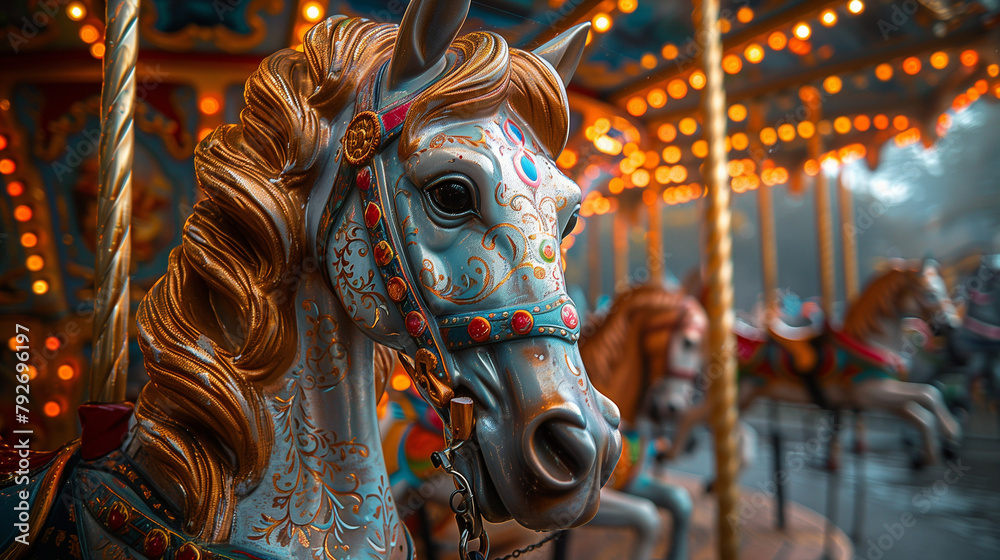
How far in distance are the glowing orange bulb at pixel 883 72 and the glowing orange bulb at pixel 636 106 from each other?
1.69m

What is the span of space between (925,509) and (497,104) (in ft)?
14.9

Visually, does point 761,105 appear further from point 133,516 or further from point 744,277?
point 744,277

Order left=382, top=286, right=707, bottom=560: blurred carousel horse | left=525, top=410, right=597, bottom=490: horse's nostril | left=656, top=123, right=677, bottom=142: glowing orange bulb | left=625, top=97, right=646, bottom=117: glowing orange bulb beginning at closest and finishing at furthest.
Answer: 1. left=525, top=410, right=597, bottom=490: horse's nostril
2. left=382, top=286, right=707, bottom=560: blurred carousel horse
3. left=625, top=97, right=646, bottom=117: glowing orange bulb
4. left=656, top=123, right=677, bottom=142: glowing orange bulb

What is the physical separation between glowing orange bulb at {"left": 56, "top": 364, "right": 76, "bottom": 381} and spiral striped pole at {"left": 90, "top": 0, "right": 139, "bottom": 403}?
983 millimetres

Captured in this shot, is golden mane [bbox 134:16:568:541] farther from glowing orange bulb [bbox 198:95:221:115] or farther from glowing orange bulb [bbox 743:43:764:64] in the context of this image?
glowing orange bulb [bbox 743:43:764:64]

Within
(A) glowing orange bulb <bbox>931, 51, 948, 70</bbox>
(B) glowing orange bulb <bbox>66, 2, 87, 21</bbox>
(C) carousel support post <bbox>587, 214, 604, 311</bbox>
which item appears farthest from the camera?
(C) carousel support post <bbox>587, 214, 604, 311</bbox>

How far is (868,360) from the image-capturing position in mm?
3854

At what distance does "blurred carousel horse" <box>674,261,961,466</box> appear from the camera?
12.4 feet

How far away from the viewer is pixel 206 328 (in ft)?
2.31

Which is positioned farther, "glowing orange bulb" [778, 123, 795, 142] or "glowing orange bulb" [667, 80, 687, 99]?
"glowing orange bulb" [778, 123, 795, 142]

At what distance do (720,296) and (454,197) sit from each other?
1.14m

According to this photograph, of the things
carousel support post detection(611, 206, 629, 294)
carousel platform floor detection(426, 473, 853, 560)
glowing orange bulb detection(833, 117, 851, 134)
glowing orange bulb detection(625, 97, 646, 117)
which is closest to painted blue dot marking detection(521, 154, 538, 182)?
carousel platform floor detection(426, 473, 853, 560)

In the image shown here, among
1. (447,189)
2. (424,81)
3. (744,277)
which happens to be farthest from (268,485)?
A: (744,277)

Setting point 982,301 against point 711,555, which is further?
point 982,301
